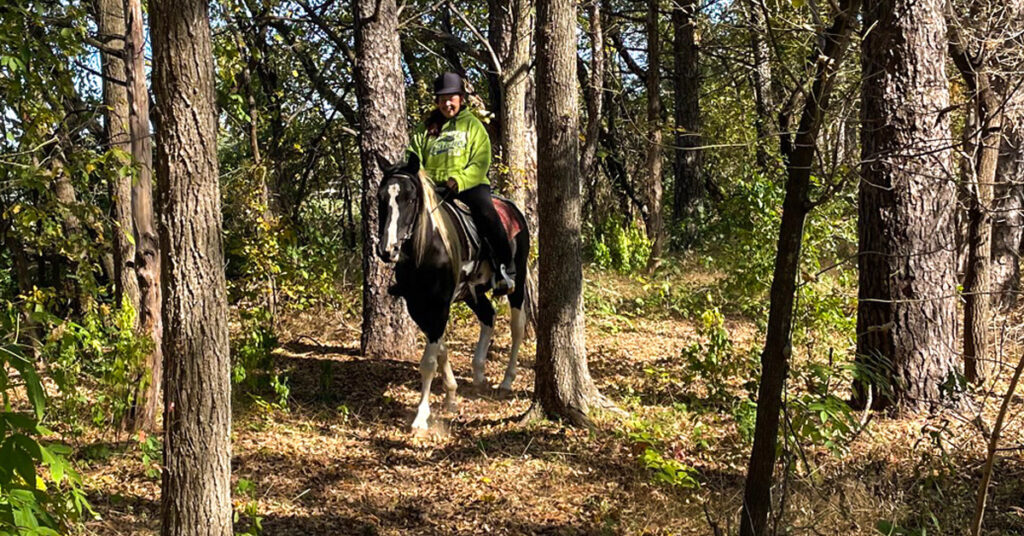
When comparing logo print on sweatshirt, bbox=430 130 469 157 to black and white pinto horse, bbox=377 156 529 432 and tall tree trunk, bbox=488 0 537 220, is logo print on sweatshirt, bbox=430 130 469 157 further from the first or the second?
tall tree trunk, bbox=488 0 537 220

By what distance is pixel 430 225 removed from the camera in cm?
738

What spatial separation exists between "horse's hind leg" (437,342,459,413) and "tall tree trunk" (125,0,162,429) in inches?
98.7

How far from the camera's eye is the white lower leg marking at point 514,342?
340 inches

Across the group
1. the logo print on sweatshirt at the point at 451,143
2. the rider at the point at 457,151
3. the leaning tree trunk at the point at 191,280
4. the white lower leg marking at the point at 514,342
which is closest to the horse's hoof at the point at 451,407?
the white lower leg marking at the point at 514,342

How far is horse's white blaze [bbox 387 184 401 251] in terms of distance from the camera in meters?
6.78

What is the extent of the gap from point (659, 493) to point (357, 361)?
5018 mm

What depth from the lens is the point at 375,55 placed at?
9.48 m

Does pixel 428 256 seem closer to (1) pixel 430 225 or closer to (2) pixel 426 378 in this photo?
(1) pixel 430 225

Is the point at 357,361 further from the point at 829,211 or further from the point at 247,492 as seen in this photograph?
the point at 829,211

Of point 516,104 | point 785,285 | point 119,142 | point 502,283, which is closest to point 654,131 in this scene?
point 516,104

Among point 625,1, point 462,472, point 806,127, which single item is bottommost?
point 462,472

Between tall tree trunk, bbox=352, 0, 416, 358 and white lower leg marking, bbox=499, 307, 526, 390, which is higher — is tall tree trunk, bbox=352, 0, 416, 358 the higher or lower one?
the higher one

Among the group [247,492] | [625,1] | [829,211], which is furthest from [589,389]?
[625,1]

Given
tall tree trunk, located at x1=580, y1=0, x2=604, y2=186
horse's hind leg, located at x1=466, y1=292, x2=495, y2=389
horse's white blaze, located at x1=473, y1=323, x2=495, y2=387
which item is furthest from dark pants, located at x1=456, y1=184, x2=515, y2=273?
tall tree trunk, located at x1=580, y1=0, x2=604, y2=186
